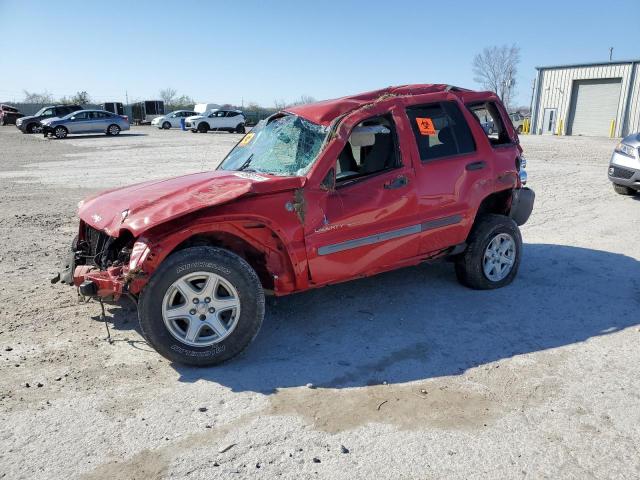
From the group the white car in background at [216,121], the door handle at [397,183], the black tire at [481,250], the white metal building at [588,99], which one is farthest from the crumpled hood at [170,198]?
the white metal building at [588,99]

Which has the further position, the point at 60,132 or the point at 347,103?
the point at 60,132

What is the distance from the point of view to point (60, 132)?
98.1ft

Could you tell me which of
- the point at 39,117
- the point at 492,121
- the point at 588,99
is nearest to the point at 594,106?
the point at 588,99

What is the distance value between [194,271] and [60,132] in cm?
3072

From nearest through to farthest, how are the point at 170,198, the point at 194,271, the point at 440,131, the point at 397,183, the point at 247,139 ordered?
1. the point at 194,271
2. the point at 170,198
3. the point at 397,183
4. the point at 440,131
5. the point at 247,139

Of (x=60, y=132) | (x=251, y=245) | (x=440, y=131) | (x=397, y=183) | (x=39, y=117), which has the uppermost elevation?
(x=440, y=131)

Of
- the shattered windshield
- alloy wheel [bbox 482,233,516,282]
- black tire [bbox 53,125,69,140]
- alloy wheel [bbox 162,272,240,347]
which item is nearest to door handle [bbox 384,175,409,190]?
the shattered windshield

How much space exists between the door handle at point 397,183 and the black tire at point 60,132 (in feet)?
100.0

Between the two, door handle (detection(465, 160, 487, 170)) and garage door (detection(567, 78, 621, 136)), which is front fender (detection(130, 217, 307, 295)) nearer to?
door handle (detection(465, 160, 487, 170))

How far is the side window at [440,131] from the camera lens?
4.54 meters

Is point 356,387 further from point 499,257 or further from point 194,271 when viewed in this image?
point 499,257

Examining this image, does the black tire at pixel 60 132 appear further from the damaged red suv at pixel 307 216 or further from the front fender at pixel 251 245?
the front fender at pixel 251 245

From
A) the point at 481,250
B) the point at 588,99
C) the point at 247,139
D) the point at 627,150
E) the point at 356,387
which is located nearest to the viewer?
the point at 356,387

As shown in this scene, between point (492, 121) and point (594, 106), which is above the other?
point (594, 106)
